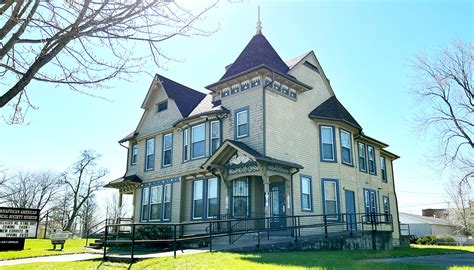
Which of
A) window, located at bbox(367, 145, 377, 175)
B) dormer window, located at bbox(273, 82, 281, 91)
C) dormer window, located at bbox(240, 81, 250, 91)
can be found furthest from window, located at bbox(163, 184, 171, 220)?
window, located at bbox(367, 145, 377, 175)

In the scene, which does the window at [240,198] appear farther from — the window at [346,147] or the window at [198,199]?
the window at [346,147]

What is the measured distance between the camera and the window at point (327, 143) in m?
19.6

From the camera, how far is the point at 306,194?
18094 millimetres

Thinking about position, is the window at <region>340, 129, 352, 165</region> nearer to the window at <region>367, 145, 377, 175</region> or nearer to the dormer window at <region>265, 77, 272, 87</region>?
the window at <region>367, 145, 377, 175</region>

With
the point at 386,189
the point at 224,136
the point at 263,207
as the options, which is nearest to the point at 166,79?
the point at 224,136

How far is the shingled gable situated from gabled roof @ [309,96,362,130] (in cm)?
705

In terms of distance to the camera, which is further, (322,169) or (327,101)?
(327,101)

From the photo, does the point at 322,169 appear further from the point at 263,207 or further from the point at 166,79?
the point at 166,79

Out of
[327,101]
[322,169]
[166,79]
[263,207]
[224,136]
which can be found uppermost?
[166,79]

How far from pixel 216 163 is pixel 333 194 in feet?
20.2

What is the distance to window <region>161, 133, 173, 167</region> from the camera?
73.2 ft

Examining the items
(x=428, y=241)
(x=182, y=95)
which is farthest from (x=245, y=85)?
(x=428, y=241)

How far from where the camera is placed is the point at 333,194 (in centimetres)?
1917

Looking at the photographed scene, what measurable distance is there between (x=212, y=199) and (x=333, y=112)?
7711 millimetres
